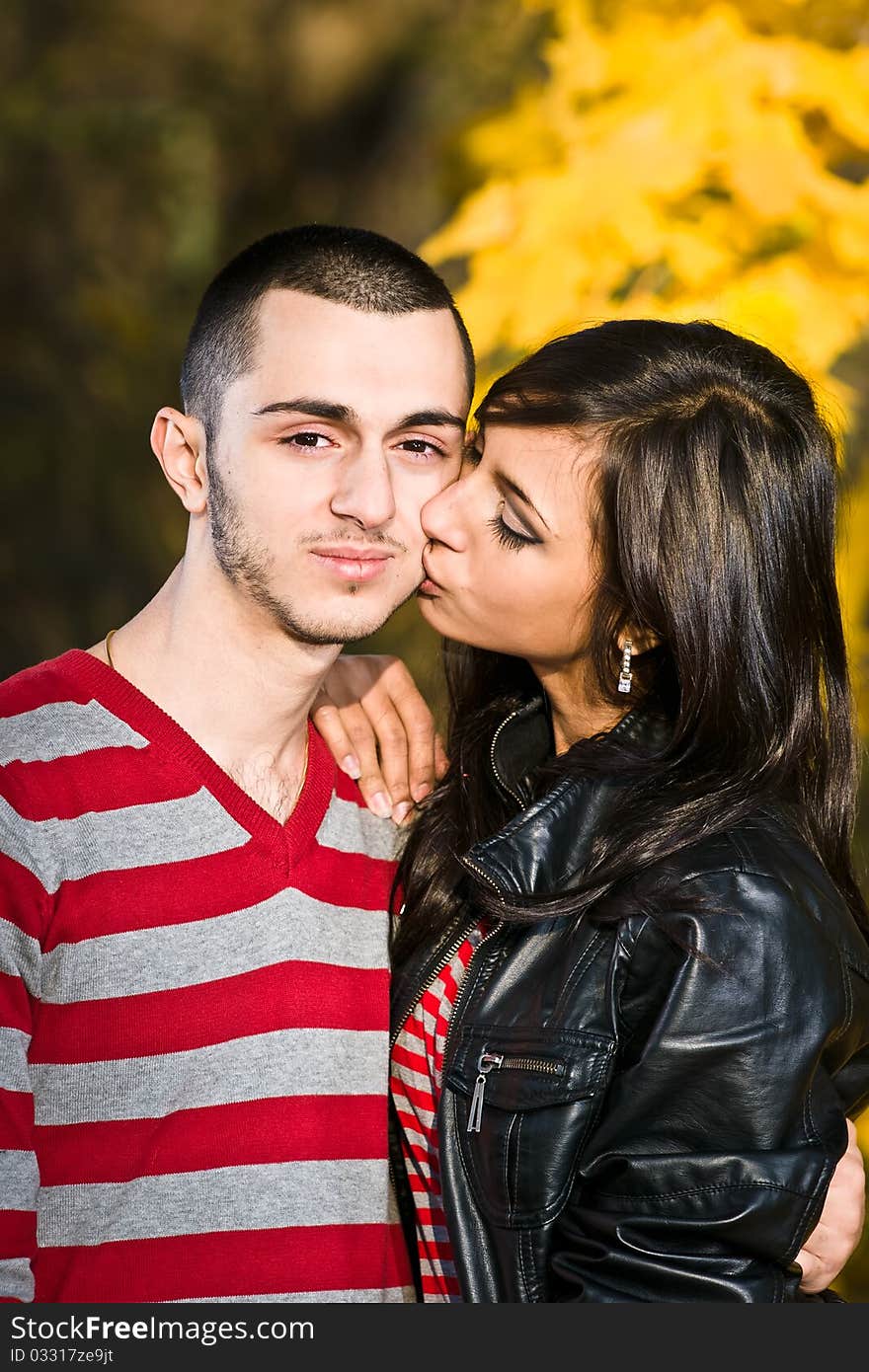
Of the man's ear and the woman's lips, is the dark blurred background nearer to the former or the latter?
the man's ear

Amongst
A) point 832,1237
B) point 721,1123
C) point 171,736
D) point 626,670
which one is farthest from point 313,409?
point 832,1237

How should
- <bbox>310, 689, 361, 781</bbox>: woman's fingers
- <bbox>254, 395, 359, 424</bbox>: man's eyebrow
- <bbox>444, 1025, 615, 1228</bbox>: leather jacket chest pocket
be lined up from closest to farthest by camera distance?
<bbox>444, 1025, 615, 1228</bbox>: leather jacket chest pocket
<bbox>254, 395, 359, 424</bbox>: man's eyebrow
<bbox>310, 689, 361, 781</bbox>: woman's fingers

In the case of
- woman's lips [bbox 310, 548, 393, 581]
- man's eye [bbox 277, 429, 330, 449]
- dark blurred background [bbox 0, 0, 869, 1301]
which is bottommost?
woman's lips [bbox 310, 548, 393, 581]

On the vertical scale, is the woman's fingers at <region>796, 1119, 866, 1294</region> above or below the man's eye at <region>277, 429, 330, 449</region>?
below

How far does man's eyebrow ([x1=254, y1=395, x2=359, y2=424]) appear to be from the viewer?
1836 mm

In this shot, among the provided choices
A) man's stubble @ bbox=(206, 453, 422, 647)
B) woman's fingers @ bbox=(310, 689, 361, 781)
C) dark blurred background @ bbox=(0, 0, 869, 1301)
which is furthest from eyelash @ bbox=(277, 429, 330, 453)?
dark blurred background @ bbox=(0, 0, 869, 1301)

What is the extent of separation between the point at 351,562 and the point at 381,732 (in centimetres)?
42

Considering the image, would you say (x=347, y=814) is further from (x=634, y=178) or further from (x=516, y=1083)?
(x=634, y=178)

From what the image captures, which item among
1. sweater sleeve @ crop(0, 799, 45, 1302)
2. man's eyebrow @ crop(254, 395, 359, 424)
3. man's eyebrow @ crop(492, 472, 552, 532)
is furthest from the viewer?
man's eyebrow @ crop(492, 472, 552, 532)

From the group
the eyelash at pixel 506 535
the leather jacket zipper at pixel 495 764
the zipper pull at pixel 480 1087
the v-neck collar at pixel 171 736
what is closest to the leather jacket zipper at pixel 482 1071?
the zipper pull at pixel 480 1087

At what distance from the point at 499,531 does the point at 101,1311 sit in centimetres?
114

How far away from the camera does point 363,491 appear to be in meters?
1.88

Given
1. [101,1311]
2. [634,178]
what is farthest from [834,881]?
[634,178]

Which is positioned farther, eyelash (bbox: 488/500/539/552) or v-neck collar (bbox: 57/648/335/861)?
eyelash (bbox: 488/500/539/552)
